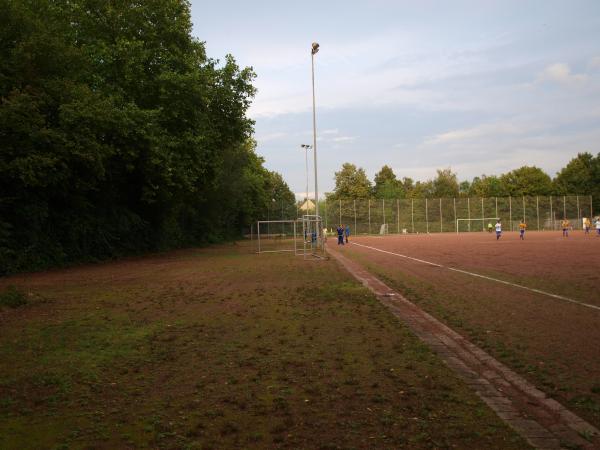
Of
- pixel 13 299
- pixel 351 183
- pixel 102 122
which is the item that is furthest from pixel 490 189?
pixel 13 299

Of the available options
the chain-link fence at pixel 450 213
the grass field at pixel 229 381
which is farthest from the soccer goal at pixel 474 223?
the grass field at pixel 229 381

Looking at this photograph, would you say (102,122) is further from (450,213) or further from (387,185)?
(387,185)

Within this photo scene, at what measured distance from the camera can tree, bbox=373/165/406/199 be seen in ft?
337

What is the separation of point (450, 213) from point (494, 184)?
33507mm

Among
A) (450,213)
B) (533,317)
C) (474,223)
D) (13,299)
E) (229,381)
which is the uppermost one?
(450,213)

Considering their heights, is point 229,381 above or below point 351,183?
below

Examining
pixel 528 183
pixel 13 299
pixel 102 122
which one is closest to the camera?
pixel 13 299

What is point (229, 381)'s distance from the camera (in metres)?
5.30

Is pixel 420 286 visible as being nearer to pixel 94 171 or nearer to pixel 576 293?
pixel 576 293

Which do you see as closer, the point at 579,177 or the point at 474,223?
the point at 474,223

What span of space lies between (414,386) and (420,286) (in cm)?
→ 828

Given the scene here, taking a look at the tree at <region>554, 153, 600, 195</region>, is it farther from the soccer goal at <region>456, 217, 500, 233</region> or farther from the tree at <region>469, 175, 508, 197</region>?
the soccer goal at <region>456, 217, 500, 233</region>

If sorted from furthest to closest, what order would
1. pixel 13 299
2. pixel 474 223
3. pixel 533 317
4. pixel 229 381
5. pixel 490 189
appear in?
pixel 490 189 → pixel 474 223 → pixel 13 299 → pixel 533 317 → pixel 229 381

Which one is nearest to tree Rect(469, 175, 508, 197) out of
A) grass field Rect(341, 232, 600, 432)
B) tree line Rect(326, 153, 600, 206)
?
tree line Rect(326, 153, 600, 206)
